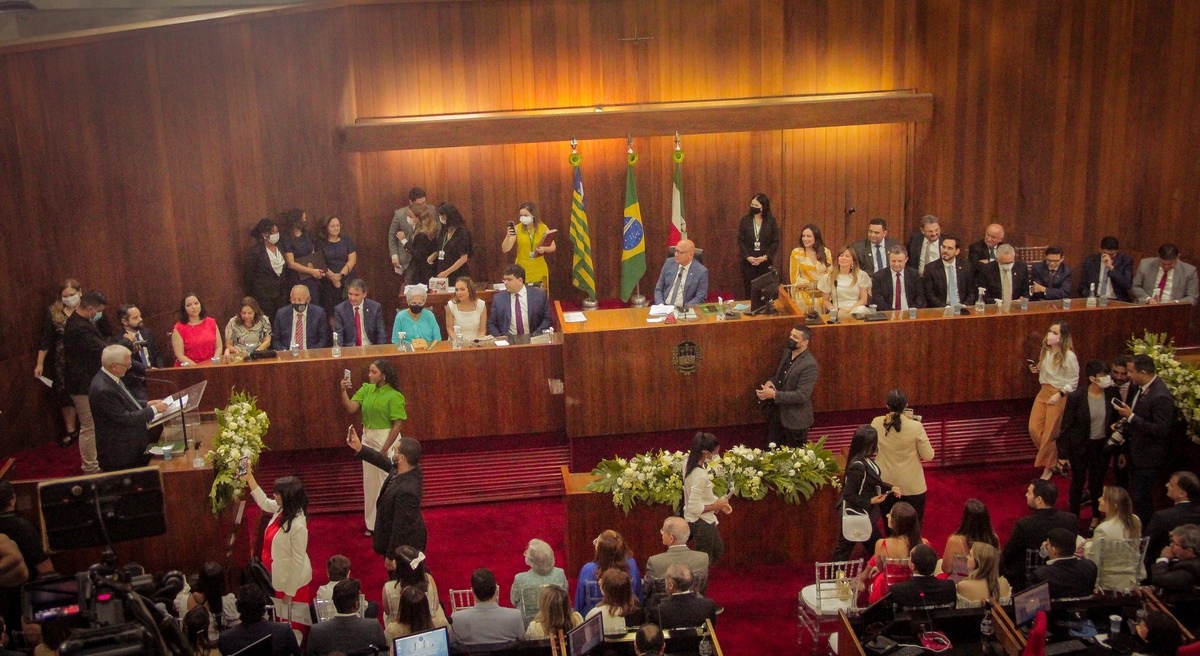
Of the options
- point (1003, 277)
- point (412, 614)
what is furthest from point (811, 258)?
point (412, 614)

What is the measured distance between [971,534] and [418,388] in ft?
13.6

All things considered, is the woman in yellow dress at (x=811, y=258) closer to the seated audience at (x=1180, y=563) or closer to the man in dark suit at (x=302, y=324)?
the man in dark suit at (x=302, y=324)

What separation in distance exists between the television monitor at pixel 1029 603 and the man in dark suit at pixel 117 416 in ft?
16.4

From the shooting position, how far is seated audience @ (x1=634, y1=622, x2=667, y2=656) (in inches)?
197

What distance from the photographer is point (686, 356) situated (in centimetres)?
850

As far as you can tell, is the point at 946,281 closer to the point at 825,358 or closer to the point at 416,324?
the point at 825,358

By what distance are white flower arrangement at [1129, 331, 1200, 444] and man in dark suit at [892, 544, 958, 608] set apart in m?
2.95

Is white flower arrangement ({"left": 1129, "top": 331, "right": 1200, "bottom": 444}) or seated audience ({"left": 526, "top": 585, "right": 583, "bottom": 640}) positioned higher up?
white flower arrangement ({"left": 1129, "top": 331, "right": 1200, "bottom": 444})

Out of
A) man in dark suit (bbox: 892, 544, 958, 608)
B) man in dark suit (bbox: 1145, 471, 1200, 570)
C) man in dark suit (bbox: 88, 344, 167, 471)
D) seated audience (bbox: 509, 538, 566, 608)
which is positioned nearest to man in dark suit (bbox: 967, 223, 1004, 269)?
man in dark suit (bbox: 1145, 471, 1200, 570)

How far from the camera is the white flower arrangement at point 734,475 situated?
23.5 feet

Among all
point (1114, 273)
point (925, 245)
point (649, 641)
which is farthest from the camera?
point (925, 245)

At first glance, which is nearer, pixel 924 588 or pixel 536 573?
pixel 924 588

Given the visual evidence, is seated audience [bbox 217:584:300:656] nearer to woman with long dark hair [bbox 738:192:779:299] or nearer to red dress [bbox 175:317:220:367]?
red dress [bbox 175:317:220:367]

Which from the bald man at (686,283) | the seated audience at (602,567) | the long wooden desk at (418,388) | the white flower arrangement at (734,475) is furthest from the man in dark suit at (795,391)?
the seated audience at (602,567)
